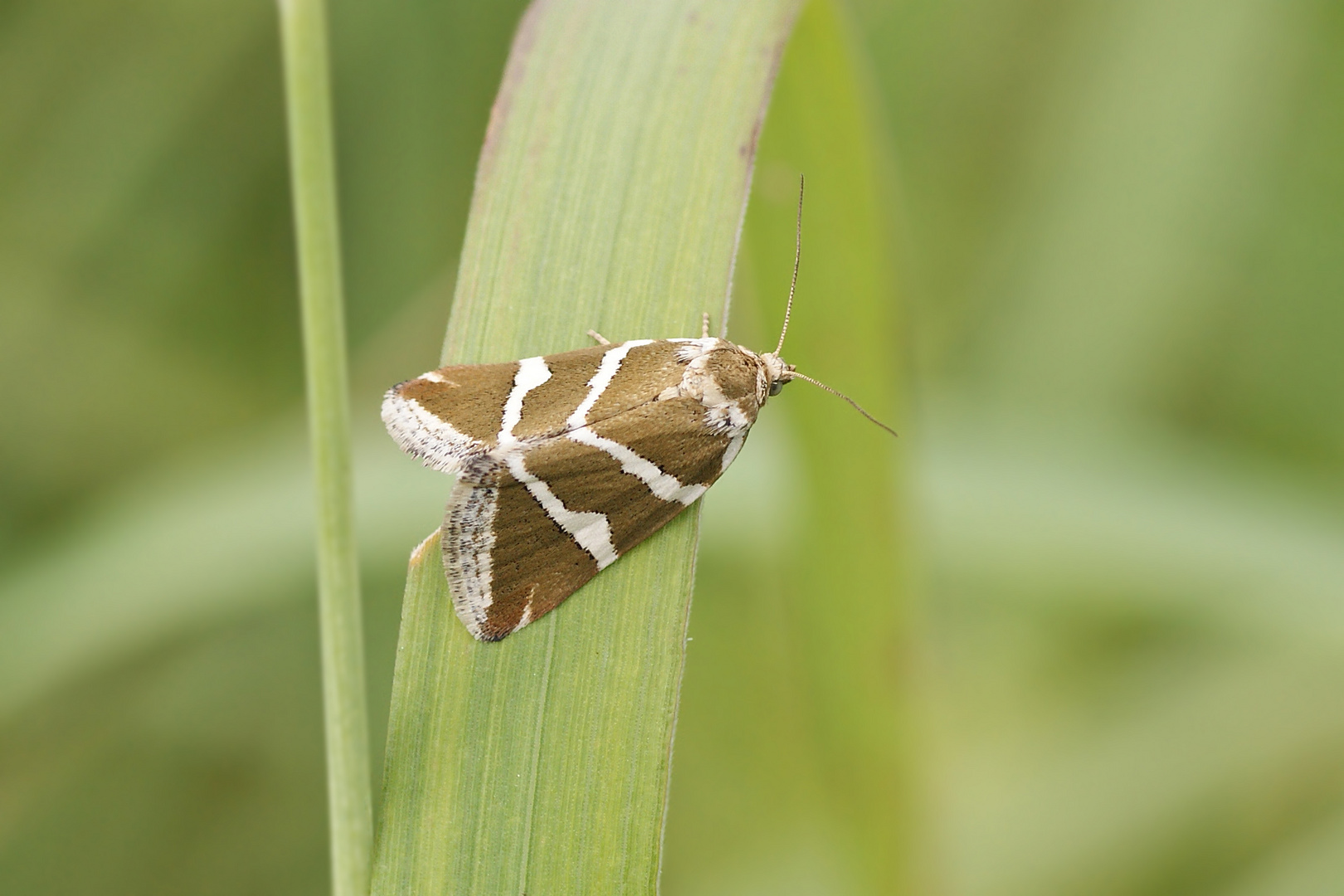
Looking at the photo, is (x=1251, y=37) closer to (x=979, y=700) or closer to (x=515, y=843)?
(x=979, y=700)

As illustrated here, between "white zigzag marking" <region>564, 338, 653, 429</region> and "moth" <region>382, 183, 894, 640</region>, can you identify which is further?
"white zigzag marking" <region>564, 338, 653, 429</region>

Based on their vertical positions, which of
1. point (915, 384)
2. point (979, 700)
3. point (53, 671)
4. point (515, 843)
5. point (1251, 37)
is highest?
point (1251, 37)

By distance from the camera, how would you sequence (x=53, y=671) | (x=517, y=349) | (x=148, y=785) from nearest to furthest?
(x=517, y=349) → (x=53, y=671) → (x=148, y=785)

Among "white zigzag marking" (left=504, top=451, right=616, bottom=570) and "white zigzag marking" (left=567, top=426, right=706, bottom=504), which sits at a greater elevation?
"white zigzag marking" (left=567, top=426, right=706, bottom=504)

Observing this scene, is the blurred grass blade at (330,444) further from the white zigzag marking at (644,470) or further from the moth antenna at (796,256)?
the moth antenna at (796,256)

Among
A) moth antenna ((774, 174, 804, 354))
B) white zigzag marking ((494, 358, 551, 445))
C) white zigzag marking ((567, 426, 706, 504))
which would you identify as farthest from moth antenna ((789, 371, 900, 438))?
white zigzag marking ((494, 358, 551, 445))

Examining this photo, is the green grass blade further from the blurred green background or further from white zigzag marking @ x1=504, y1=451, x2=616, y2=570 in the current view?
white zigzag marking @ x1=504, y1=451, x2=616, y2=570

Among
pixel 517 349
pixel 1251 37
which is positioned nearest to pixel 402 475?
pixel 517 349

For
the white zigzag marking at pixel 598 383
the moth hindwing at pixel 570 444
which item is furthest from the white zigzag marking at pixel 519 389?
the white zigzag marking at pixel 598 383
